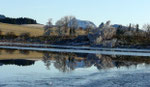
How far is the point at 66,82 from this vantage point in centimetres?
2422

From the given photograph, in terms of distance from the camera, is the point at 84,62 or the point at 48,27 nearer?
the point at 84,62

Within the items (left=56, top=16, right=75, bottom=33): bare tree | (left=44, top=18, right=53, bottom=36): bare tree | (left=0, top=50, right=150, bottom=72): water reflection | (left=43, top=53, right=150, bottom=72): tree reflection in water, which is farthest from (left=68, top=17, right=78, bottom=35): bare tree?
(left=0, top=50, right=150, bottom=72): water reflection

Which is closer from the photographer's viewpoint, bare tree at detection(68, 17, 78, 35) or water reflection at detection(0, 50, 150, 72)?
water reflection at detection(0, 50, 150, 72)

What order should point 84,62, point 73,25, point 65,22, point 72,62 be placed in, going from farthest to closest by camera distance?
point 65,22
point 73,25
point 84,62
point 72,62

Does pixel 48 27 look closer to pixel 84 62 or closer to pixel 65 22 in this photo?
pixel 65 22

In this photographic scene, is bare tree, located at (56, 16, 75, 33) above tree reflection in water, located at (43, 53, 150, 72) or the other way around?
above

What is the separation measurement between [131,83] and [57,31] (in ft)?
410

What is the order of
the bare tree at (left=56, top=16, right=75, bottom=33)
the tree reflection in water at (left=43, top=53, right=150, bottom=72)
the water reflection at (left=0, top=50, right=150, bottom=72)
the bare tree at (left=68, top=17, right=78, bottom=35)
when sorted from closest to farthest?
the tree reflection in water at (left=43, top=53, right=150, bottom=72) → the water reflection at (left=0, top=50, right=150, bottom=72) → the bare tree at (left=68, top=17, right=78, bottom=35) → the bare tree at (left=56, top=16, right=75, bottom=33)

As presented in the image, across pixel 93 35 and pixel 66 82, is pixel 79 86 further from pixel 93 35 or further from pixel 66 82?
pixel 93 35

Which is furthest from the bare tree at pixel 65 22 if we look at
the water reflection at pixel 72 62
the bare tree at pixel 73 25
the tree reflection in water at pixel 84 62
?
the water reflection at pixel 72 62

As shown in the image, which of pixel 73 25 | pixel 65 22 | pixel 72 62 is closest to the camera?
pixel 72 62

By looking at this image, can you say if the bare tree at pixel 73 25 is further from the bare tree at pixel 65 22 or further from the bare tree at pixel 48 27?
the bare tree at pixel 48 27

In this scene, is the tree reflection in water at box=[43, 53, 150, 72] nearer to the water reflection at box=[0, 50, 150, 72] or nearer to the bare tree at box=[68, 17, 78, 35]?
the water reflection at box=[0, 50, 150, 72]

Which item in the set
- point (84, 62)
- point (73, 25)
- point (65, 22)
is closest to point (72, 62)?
point (84, 62)
